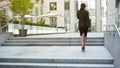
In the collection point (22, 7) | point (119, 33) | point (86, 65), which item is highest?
point (22, 7)

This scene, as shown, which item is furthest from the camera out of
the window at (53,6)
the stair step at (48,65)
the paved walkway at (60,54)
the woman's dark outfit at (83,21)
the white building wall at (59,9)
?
the window at (53,6)

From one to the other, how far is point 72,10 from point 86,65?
50.7 meters

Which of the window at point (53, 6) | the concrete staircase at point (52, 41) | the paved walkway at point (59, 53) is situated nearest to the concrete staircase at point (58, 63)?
the paved walkway at point (59, 53)

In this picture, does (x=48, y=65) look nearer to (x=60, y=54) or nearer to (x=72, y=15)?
(x=60, y=54)

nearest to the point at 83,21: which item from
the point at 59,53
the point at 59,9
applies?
the point at 59,53

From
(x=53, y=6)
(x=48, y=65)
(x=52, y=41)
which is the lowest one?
(x=48, y=65)

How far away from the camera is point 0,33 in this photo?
17.2 meters

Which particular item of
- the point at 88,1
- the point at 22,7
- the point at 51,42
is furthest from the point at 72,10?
the point at 51,42

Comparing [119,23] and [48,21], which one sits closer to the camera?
[119,23]

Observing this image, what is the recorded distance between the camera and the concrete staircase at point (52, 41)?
1641 cm

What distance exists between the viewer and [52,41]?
1708cm

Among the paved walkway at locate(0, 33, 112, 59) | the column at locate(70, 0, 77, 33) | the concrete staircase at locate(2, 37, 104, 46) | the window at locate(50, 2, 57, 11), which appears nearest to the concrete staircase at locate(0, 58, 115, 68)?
the paved walkway at locate(0, 33, 112, 59)

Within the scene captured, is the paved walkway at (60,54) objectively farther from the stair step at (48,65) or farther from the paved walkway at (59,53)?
the stair step at (48,65)

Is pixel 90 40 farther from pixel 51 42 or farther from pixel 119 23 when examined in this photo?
pixel 119 23
